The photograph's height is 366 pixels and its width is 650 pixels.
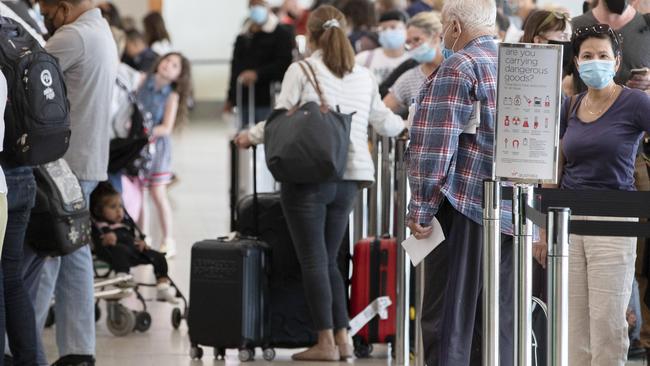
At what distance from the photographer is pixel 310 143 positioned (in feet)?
20.3

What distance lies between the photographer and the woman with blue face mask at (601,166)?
5.13 m

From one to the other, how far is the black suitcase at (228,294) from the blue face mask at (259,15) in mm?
Answer: 6050

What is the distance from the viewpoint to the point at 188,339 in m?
7.18

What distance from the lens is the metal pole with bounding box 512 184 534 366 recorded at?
4070 mm

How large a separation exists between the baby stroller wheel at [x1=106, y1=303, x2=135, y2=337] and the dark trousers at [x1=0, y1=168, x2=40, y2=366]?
184cm

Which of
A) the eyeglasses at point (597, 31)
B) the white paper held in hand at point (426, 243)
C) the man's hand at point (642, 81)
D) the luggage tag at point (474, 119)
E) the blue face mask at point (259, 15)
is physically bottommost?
the white paper held in hand at point (426, 243)

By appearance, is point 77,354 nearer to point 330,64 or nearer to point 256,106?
point 330,64

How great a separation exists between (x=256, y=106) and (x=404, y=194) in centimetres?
626

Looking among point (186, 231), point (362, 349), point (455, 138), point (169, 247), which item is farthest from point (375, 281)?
point (186, 231)

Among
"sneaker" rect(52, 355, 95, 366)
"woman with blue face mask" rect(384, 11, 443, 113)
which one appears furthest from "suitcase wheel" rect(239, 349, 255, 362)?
"woman with blue face mask" rect(384, 11, 443, 113)

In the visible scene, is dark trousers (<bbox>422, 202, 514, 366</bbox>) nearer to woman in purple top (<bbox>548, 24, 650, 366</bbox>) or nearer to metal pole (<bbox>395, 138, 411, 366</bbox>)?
woman in purple top (<bbox>548, 24, 650, 366</bbox>)

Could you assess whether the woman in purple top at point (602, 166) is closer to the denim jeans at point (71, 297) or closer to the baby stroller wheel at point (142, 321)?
the denim jeans at point (71, 297)

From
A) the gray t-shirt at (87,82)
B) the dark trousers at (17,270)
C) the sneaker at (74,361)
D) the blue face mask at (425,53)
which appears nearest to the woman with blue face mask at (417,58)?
the blue face mask at (425,53)

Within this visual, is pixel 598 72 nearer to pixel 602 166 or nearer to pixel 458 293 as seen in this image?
pixel 602 166
